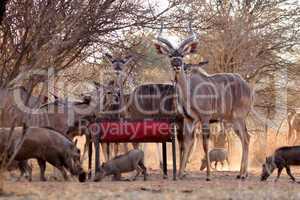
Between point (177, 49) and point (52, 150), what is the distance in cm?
298

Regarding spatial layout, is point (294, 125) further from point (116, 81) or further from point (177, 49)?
point (177, 49)

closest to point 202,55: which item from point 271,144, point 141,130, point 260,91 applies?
point 260,91

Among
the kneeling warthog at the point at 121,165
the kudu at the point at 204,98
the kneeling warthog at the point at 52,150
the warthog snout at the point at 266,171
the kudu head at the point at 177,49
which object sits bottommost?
the warthog snout at the point at 266,171

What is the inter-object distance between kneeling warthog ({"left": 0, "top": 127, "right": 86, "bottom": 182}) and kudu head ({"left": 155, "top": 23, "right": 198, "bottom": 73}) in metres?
2.38

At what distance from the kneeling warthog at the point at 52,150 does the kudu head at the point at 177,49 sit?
238 cm

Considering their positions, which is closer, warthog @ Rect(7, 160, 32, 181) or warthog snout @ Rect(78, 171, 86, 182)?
warthog snout @ Rect(78, 171, 86, 182)

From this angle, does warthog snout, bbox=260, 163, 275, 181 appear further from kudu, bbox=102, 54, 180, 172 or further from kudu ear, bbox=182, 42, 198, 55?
kudu ear, bbox=182, 42, 198, 55

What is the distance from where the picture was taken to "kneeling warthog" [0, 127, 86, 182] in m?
13.2

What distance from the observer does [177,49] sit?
1413 cm

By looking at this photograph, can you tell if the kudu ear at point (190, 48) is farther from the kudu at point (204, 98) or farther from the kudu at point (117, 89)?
the kudu at point (117, 89)

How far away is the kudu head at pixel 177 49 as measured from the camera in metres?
13.9

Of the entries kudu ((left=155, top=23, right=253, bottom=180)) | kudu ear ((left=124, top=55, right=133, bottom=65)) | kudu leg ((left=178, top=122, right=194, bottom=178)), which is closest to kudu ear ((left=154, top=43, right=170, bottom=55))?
kudu ((left=155, top=23, right=253, bottom=180))

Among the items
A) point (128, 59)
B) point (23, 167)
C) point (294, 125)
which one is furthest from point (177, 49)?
point (294, 125)

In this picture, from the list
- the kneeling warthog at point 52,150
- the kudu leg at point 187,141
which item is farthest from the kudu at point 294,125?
the kneeling warthog at point 52,150
